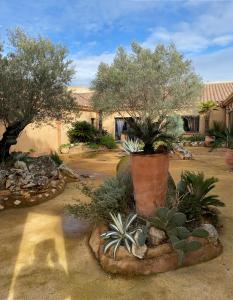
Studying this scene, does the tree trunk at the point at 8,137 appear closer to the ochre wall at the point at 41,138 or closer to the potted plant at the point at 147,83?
the ochre wall at the point at 41,138

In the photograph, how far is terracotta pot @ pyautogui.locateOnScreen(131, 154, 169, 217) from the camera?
429 centimetres

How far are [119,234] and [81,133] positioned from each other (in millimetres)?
14813

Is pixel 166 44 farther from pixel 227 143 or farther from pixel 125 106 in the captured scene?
pixel 227 143

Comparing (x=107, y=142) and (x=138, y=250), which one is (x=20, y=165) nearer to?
(x=138, y=250)

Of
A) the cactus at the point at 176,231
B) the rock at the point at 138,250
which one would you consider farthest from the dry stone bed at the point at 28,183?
the cactus at the point at 176,231

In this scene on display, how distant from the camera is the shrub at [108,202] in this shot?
462cm

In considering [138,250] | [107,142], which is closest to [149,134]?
[138,250]

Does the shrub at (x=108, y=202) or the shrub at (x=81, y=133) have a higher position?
the shrub at (x=81, y=133)

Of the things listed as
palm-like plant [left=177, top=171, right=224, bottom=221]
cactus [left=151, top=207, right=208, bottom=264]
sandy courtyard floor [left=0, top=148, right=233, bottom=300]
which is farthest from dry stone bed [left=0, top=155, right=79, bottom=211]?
cactus [left=151, top=207, right=208, bottom=264]

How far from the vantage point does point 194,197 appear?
4898 mm

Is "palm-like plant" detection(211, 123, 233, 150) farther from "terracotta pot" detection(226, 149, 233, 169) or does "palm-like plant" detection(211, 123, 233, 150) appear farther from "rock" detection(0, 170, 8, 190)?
→ "rock" detection(0, 170, 8, 190)

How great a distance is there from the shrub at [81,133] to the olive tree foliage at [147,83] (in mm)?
1773

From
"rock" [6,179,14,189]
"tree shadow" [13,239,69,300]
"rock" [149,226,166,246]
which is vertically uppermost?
"rock" [6,179,14,189]

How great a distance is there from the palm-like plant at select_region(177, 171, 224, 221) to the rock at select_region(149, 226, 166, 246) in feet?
2.64
